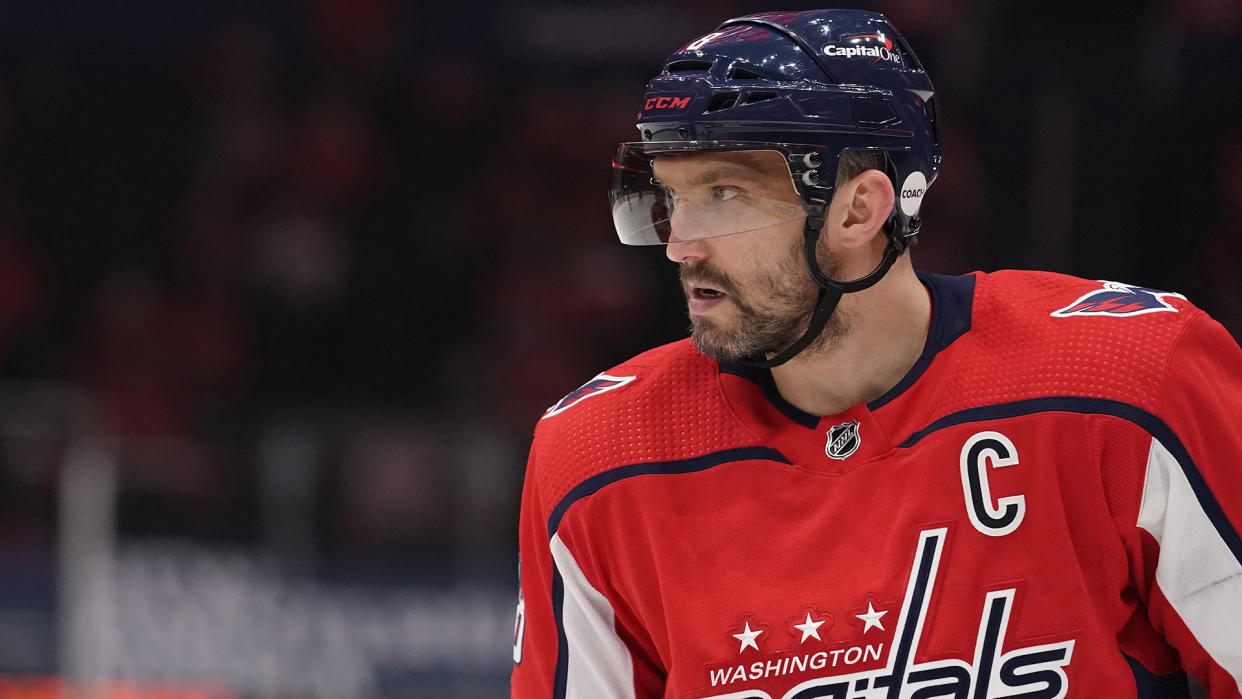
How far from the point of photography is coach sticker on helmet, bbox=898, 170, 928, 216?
72.2 inches

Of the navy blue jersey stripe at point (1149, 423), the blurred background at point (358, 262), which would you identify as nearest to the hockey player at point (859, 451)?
the navy blue jersey stripe at point (1149, 423)

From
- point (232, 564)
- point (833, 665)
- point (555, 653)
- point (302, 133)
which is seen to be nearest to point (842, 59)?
point (833, 665)

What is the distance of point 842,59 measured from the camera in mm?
1778

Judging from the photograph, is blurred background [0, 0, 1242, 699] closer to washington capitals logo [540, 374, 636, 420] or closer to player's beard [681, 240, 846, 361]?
washington capitals logo [540, 374, 636, 420]

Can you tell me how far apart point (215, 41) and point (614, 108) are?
5.75 ft

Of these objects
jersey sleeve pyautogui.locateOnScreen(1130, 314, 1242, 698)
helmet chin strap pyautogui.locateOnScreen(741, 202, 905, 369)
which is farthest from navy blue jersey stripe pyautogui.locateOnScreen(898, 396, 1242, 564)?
helmet chin strap pyautogui.locateOnScreen(741, 202, 905, 369)

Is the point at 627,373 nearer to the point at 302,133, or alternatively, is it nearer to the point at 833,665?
the point at 833,665

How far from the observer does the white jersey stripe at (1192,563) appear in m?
1.62

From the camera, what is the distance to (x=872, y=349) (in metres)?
1.83

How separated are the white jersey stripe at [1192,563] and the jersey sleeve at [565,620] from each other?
0.70 m

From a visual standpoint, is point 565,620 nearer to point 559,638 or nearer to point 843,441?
point 559,638

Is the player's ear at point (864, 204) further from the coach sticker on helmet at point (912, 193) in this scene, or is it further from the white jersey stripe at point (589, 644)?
the white jersey stripe at point (589, 644)

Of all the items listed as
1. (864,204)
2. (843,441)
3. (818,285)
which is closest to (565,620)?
(843,441)

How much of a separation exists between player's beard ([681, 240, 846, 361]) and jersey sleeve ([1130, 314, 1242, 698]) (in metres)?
0.44
